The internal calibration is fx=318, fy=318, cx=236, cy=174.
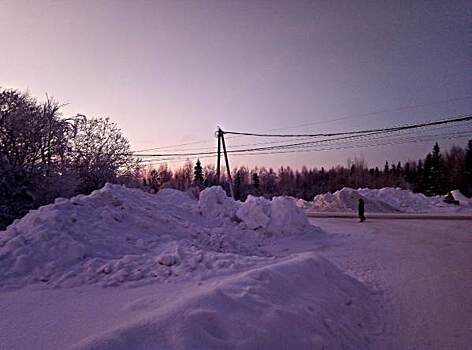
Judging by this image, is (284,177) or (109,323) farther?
(284,177)

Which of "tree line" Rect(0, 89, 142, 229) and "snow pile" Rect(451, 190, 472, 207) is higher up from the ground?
"tree line" Rect(0, 89, 142, 229)

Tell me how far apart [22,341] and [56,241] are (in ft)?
11.0

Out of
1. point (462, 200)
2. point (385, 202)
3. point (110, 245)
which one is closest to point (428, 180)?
point (462, 200)

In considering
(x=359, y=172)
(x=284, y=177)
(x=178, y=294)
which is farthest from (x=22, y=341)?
(x=284, y=177)

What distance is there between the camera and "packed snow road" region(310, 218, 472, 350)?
182 inches

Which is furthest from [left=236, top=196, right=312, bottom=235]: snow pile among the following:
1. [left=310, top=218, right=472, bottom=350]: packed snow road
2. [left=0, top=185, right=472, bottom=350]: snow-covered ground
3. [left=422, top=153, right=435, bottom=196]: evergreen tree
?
[left=422, top=153, right=435, bottom=196]: evergreen tree

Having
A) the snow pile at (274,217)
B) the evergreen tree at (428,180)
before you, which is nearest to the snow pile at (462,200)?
the evergreen tree at (428,180)

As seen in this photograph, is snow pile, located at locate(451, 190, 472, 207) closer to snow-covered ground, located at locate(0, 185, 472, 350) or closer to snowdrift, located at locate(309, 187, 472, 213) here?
snowdrift, located at locate(309, 187, 472, 213)

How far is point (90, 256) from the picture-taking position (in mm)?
6340

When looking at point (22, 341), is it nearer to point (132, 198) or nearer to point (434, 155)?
point (132, 198)

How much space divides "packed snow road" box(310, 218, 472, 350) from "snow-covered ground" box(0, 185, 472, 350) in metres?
0.03

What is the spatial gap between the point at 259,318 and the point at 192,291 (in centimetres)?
128

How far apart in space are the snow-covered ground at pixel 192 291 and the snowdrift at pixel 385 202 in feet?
77.5

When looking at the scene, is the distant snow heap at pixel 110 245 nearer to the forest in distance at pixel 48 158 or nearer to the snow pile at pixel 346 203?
the forest in distance at pixel 48 158
